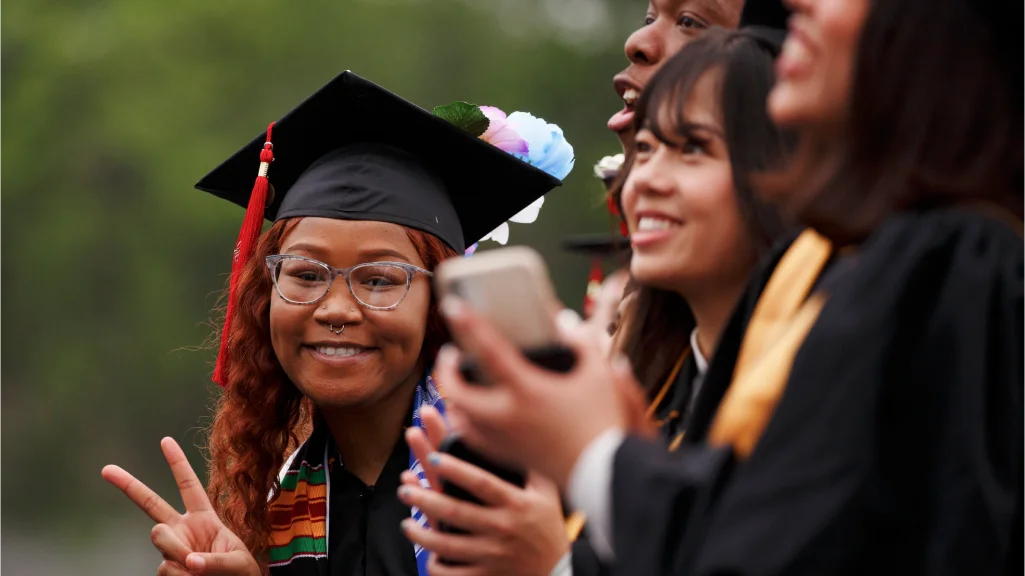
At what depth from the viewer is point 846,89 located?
182cm

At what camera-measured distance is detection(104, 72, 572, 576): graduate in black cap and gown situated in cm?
360

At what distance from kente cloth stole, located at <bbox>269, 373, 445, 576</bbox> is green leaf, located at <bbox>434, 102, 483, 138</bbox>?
0.67m

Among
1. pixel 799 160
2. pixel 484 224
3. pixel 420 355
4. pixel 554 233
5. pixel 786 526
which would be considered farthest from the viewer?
pixel 554 233

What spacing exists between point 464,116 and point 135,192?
17.0 meters

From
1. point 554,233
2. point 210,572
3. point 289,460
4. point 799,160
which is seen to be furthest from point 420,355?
point 554,233

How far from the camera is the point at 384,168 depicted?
12.6 feet

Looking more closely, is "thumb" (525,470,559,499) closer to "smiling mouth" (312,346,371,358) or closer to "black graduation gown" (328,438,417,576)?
"black graduation gown" (328,438,417,576)

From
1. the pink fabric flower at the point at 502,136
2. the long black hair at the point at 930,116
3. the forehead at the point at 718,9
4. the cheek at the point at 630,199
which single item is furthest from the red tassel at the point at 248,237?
the long black hair at the point at 930,116

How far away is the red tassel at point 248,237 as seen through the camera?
3883mm

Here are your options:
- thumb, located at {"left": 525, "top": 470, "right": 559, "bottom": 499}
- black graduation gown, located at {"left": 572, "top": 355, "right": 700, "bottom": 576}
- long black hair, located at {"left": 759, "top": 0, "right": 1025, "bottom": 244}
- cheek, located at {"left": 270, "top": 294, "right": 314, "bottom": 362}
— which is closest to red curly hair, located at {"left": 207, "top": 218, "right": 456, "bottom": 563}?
cheek, located at {"left": 270, "top": 294, "right": 314, "bottom": 362}

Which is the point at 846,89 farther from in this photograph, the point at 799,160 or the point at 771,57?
the point at 771,57

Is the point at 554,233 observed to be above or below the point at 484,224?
below

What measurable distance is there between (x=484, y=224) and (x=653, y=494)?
2.42 metres

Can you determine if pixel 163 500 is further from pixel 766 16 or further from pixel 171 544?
pixel 766 16
